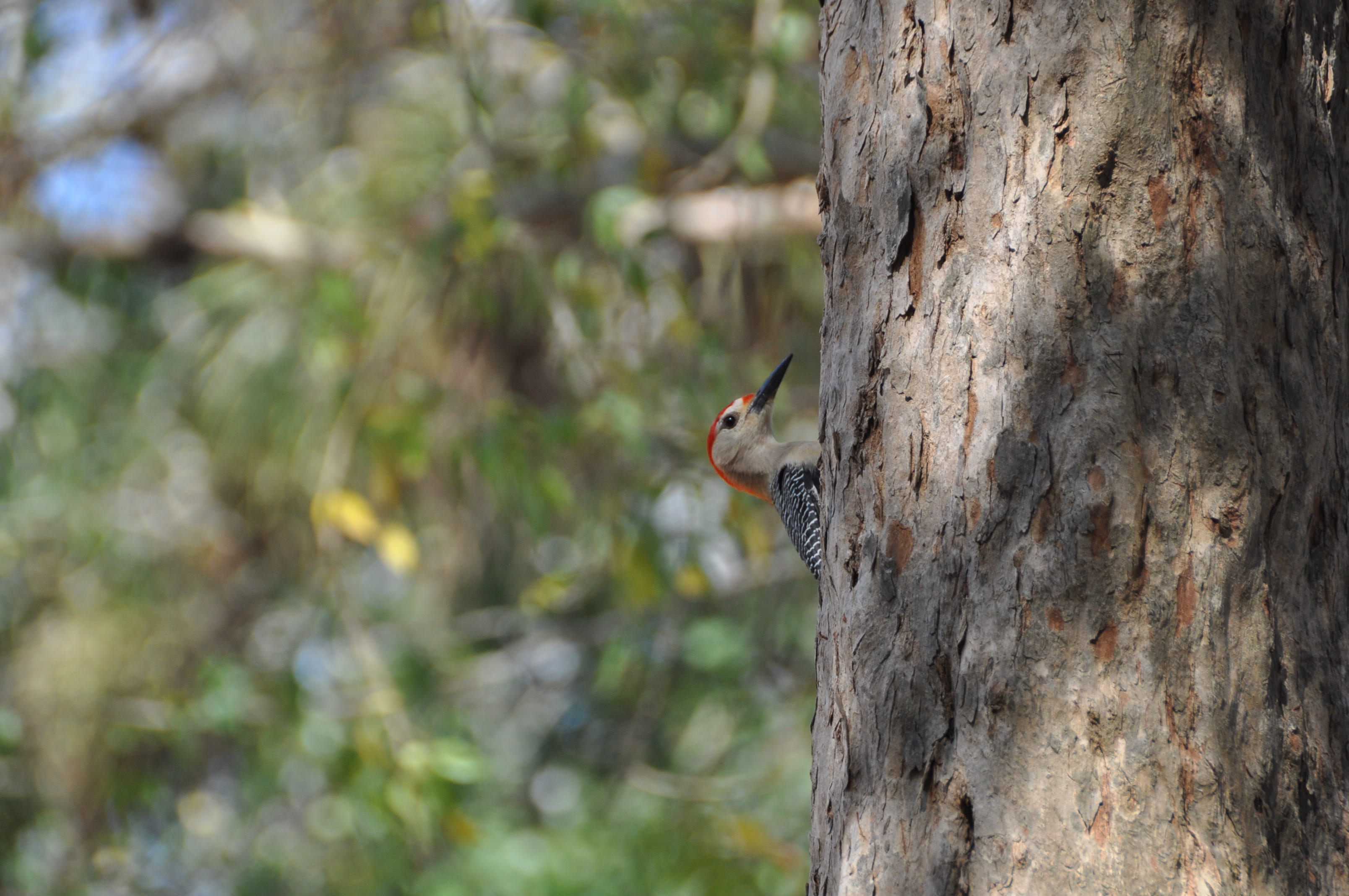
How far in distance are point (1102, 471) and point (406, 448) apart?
392 centimetres

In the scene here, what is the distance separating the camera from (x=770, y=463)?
467 centimetres

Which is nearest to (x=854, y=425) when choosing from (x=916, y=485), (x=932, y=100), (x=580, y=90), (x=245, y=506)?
(x=916, y=485)

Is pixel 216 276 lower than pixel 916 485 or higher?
lower

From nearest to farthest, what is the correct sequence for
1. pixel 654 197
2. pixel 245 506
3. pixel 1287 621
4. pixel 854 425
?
1. pixel 1287 621
2. pixel 854 425
3. pixel 654 197
4. pixel 245 506

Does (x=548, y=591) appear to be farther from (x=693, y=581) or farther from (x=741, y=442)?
(x=741, y=442)

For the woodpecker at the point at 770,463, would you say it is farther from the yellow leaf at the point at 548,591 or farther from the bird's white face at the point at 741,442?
the yellow leaf at the point at 548,591

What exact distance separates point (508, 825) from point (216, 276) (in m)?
3.99


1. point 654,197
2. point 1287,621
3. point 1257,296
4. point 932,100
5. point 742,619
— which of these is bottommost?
point 742,619

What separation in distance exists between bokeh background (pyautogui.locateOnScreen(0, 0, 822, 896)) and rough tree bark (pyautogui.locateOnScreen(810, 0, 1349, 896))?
10.8ft

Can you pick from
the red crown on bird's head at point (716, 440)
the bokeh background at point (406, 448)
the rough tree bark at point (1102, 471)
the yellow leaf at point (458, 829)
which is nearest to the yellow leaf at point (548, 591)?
the bokeh background at point (406, 448)

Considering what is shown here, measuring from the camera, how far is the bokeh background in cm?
535

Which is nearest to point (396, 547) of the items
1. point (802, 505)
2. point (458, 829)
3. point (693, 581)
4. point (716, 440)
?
point (458, 829)

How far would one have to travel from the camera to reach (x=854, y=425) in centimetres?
181

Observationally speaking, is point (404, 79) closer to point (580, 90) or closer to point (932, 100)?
point (580, 90)
